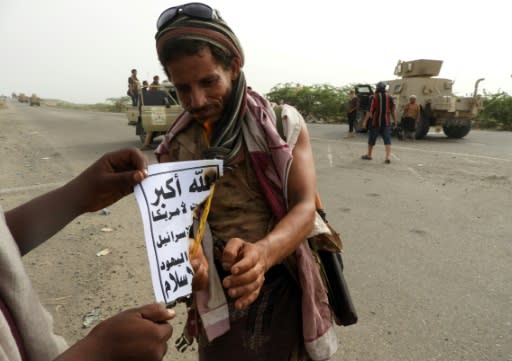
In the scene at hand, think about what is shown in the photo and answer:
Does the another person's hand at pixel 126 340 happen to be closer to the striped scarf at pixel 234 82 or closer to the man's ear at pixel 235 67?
the striped scarf at pixel 234 82

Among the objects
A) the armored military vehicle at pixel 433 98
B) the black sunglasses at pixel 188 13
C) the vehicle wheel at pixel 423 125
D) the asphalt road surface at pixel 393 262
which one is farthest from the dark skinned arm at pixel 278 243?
the vehicle wheel at pixel 423 125

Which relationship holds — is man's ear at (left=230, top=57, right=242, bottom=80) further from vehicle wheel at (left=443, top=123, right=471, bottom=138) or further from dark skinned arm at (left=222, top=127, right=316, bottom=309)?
vehicle wheel at (left=443, top=123, right=471, bottom=138)

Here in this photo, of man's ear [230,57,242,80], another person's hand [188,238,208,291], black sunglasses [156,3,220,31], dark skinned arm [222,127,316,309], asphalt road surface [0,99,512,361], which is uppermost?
black sunglasses [156,3,220,31]

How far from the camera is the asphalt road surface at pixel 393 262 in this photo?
2391 mm

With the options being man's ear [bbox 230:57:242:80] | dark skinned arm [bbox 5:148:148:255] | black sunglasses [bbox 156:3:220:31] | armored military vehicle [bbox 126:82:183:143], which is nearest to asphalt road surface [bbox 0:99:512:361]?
dark skinned arm [bbox 5:148:148:255]

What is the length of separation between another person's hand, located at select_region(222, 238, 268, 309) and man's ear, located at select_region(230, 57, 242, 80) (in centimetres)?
61

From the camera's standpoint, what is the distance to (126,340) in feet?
2.38

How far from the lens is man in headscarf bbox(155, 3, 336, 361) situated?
1.13 meters

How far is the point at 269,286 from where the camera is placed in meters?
1.35

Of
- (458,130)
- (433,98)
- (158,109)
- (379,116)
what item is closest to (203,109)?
(379,116)

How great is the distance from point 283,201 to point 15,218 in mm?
811

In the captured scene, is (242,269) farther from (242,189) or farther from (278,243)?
(242,189)

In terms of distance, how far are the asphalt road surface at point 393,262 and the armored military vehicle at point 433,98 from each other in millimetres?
5051

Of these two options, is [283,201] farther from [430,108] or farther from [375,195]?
[430,108]
